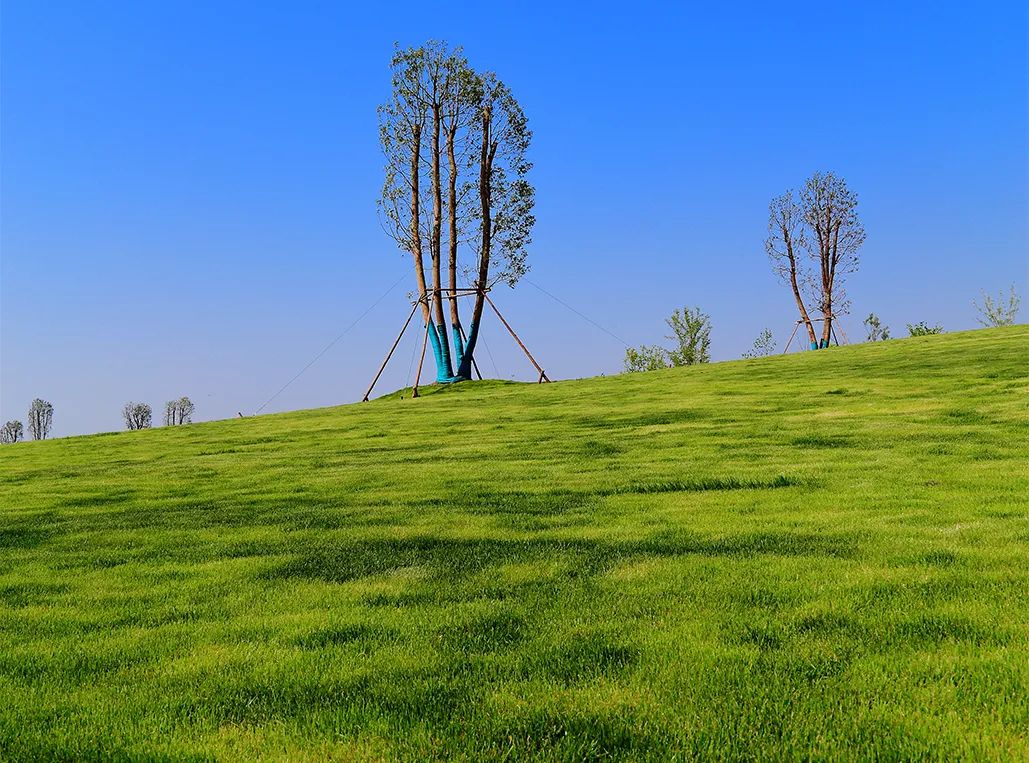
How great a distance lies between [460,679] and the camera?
4.56m

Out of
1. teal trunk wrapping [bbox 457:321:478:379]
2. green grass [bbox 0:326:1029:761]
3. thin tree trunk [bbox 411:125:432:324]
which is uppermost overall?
thin tree trunk [bbox 411:125:432:324]

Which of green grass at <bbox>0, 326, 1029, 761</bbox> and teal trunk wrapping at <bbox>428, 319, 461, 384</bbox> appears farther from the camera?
teal trunk wrapping at <bbox>428, 319, 461, 384</bbox>

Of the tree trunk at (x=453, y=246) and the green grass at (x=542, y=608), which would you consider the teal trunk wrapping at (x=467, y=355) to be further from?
the green grass at (x=542, y=608)

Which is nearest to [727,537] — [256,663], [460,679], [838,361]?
[460,679]

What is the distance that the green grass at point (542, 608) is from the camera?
395 centimetres

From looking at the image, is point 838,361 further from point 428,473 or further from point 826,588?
point 826,588

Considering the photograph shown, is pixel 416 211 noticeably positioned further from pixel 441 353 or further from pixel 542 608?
pixel 542 608

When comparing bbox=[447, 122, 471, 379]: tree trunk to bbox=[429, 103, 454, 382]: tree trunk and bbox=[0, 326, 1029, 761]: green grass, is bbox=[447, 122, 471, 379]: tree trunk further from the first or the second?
bbox=[0, 326, 1029, 761]: green grass

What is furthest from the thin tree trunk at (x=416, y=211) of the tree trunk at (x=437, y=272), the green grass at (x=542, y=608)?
the green grass at (x=542, y=608)

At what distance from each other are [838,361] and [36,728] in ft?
96.4

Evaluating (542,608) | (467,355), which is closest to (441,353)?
(467,355)

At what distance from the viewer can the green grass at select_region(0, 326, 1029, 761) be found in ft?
12.9

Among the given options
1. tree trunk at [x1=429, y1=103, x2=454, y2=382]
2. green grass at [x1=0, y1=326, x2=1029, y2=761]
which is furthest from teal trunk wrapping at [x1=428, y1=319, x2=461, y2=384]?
green grass at [x1=0, y1=326, x2=1029, y2=761]

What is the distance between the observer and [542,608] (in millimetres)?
5836
